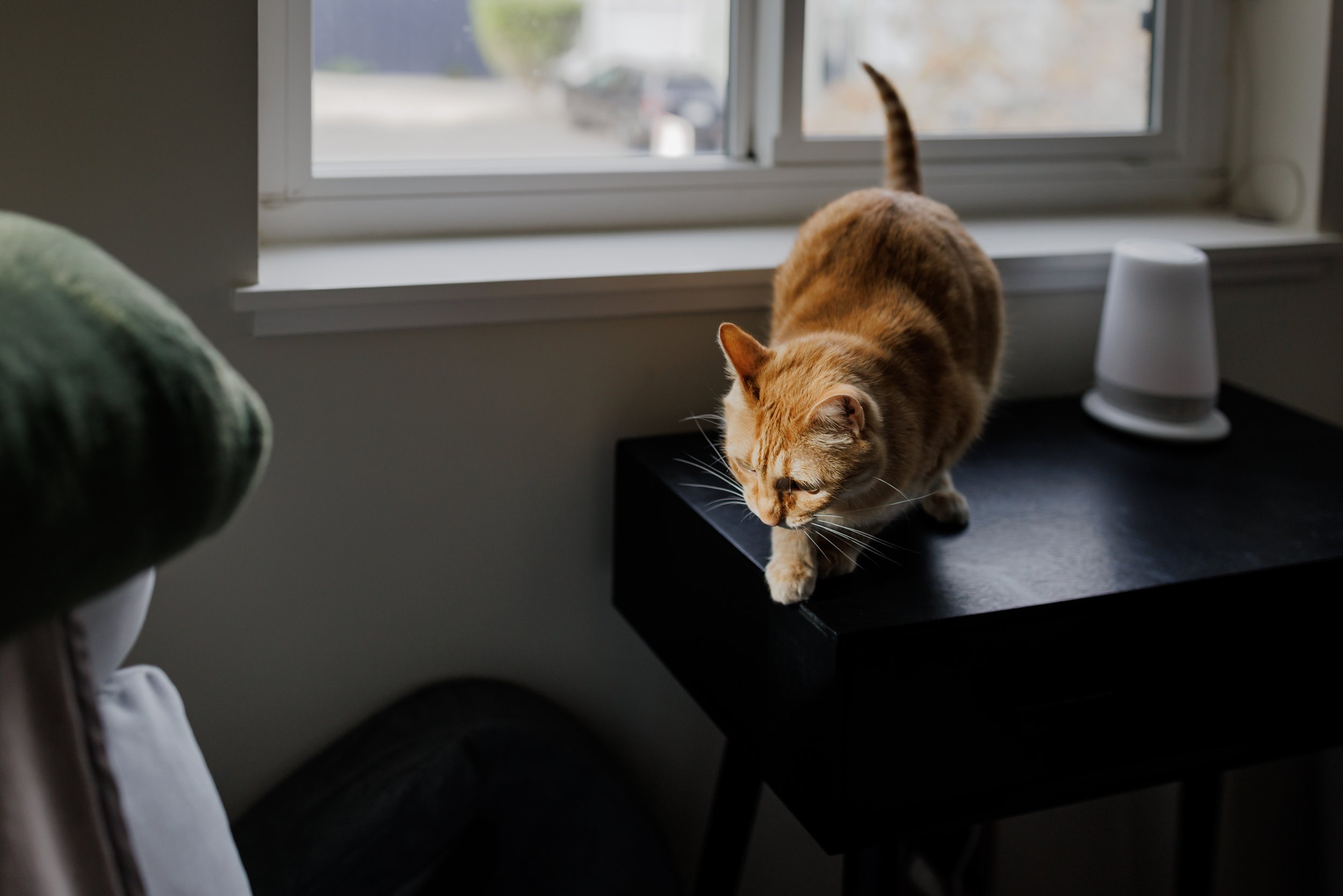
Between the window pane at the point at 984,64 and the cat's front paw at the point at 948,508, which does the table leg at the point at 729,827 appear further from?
the window pane at the point at 984,64

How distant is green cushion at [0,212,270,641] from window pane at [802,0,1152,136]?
110 centimetres

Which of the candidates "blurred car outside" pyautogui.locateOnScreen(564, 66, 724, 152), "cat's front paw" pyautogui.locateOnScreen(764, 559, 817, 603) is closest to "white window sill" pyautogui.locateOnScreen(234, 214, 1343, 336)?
"blurred car outside" pyautogui.locateOnScreen(564, 66, 724, 152)

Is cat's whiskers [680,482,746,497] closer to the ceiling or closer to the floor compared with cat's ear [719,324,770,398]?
closer to the floor

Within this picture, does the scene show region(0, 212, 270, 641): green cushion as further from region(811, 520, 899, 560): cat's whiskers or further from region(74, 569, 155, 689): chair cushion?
region(811, 520, 899, 560): cat's whiskers

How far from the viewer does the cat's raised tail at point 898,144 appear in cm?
113

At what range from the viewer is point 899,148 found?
3.76ft

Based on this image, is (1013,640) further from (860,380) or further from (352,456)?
(352,456)

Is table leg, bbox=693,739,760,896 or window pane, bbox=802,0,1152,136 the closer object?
table leg, bbox=693,739,760,896

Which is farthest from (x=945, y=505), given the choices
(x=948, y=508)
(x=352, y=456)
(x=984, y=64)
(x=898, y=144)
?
(x=984, y=64)

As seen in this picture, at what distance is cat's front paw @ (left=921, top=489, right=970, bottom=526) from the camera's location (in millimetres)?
1025

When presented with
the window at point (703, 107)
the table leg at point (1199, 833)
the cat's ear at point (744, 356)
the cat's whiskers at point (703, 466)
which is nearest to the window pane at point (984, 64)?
the window at point (703, 107)

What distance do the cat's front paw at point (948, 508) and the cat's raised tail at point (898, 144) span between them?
1.07 feet

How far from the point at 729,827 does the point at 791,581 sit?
457 millimetres

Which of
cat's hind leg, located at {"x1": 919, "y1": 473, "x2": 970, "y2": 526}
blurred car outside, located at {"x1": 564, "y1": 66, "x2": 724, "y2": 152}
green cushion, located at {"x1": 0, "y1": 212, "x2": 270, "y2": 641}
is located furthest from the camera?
blurred car outside, located at {"x1": 564, "y1": 66, "x2": 724, "y2": 152}
